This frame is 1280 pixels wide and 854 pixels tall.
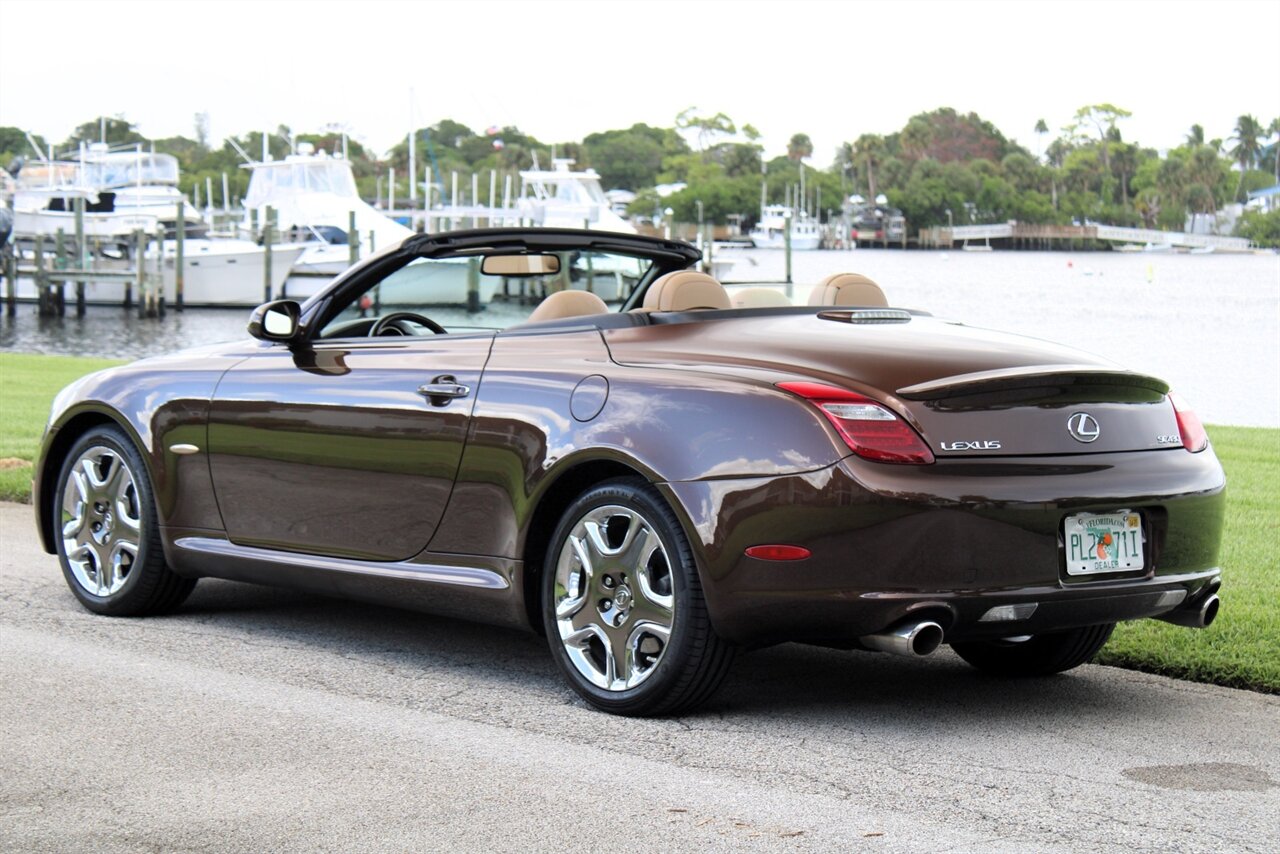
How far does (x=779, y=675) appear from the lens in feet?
19.5

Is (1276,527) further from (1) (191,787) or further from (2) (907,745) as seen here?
(1) (191,787)

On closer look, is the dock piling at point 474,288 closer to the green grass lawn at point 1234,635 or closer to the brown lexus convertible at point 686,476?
the brown lexus convertible at point 686,476

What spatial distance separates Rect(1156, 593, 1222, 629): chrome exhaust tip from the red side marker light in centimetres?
124

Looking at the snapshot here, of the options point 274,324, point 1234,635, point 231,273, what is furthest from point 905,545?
point 231,273

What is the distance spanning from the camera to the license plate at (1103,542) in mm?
4934

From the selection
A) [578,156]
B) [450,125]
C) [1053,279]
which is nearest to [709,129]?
[450,125]

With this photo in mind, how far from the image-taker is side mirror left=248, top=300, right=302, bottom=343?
642 cm

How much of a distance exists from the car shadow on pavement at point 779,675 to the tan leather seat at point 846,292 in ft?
4.13

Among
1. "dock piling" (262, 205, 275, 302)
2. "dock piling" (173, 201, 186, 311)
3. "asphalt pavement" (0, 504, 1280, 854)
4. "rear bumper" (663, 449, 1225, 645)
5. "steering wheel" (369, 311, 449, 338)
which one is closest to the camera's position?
"asphalt pavement" (0, 504, 1280, 854)

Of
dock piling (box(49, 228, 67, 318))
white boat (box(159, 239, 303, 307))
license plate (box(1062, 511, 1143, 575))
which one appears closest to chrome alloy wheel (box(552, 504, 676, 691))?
license plate (box(1062, 511, 1143, 575))

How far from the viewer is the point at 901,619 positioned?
15.7 ft

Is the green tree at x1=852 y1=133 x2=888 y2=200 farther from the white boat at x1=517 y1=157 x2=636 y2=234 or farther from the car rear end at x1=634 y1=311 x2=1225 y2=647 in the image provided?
the car rear end at x1=634 y1=311 x2=1225 y2=647

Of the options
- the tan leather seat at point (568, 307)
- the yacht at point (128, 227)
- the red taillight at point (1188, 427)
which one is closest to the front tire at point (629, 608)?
the tan leather seat at point (568, 307)

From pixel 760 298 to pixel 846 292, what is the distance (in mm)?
304
